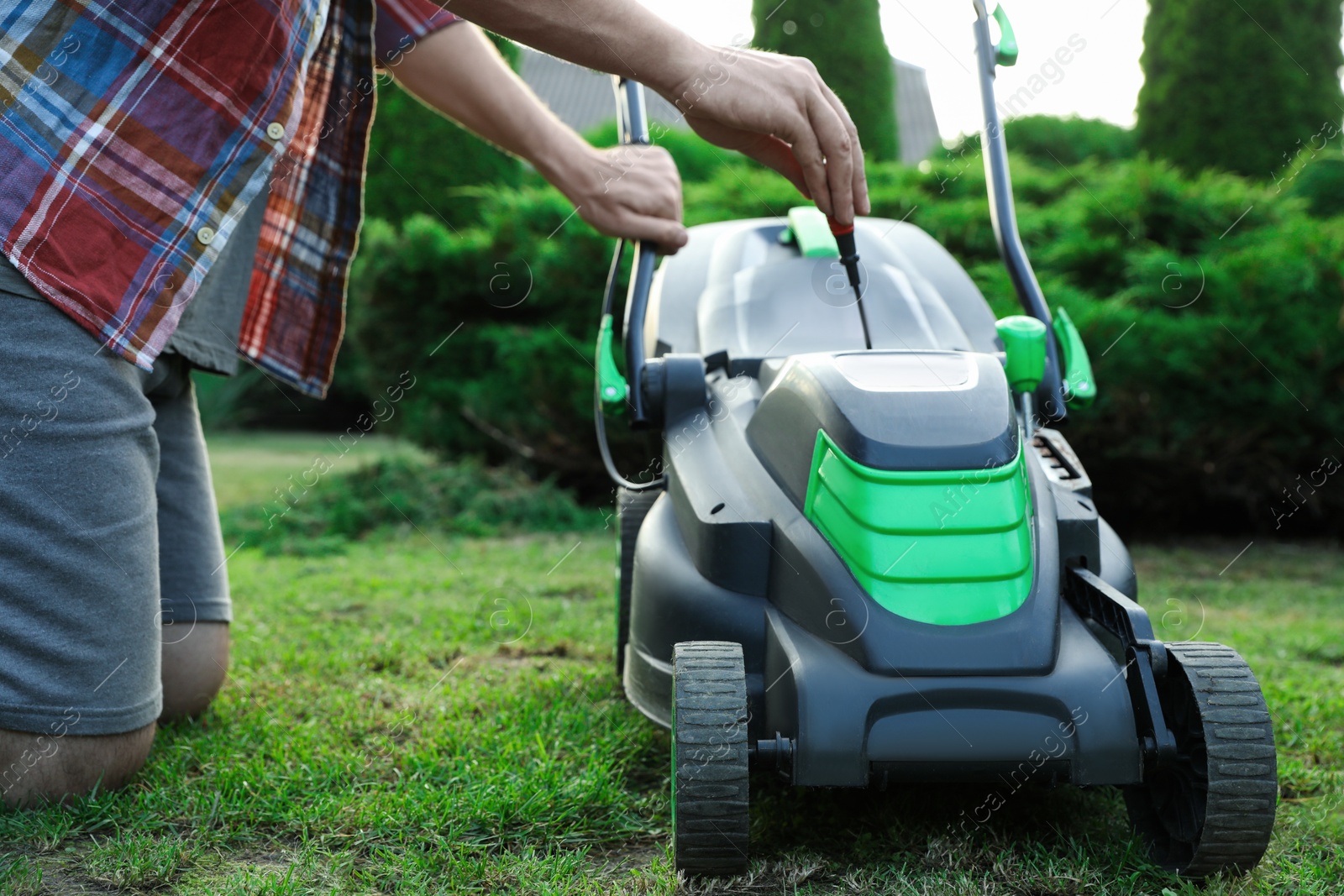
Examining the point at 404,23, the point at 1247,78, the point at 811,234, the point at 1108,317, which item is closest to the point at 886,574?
the point at 811,234

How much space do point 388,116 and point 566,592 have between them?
4.33m

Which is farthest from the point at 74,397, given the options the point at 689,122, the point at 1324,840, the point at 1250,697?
the point at 1324,840

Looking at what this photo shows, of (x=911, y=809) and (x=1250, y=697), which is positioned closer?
(x=1250, y=697)

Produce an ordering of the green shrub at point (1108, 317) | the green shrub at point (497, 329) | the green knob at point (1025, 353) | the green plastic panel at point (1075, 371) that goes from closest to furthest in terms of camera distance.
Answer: the green knob at point (1025, 353) → the green plastic panel at point (1075, 371) → the green shrub at point (1108, 317) → the green shrub at point (497, 329)

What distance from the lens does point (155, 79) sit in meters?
1.46

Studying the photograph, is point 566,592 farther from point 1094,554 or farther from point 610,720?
point 1094,554

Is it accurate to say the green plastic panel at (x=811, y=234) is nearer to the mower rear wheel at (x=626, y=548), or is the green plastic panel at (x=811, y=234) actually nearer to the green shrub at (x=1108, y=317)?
the mower rear wheel at (x=626, y=548)


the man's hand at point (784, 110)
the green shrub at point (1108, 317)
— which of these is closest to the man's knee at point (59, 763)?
the man's hand at point (784, 110)

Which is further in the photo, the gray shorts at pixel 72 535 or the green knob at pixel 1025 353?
the green knob at pixel 1025 353

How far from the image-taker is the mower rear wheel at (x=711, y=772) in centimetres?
120

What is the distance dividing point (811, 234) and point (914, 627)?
0.90 meters

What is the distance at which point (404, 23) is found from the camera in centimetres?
189

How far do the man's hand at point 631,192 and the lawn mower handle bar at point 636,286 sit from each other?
0.03 meters

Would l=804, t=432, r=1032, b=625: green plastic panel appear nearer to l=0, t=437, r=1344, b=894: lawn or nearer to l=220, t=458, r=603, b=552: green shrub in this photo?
l=0, t=437, r=1344, b=894: lawn
